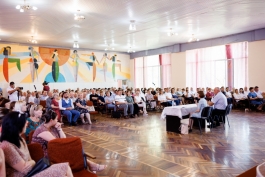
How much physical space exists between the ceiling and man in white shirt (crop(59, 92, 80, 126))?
2.81m

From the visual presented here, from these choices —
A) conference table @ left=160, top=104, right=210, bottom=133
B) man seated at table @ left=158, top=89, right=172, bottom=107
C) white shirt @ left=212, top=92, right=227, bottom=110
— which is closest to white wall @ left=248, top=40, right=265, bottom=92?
man seated at table @ left=158, top=89, right=172, bottom=107

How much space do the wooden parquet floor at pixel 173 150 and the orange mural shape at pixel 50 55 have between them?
24.8 feet

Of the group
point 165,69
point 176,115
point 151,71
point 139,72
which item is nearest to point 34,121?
point 176,115

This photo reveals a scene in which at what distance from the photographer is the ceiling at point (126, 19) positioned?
6.09 m

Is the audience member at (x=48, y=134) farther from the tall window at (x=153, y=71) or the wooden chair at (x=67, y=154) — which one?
the tall window at (x=153, y=71)

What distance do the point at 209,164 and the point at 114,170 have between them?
1.53 meters

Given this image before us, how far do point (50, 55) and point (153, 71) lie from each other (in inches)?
274

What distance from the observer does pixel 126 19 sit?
7555mm

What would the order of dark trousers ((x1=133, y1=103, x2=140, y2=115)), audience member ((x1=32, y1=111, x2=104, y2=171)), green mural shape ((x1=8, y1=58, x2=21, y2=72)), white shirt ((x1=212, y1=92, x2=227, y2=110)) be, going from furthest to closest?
1. green mural shape ((x1=8, y1=58, x2=21, y2=72))
2. dark trousers ((x1=133, y1=103, x2=140, y2=115))
3. white shirt ((x1=212, y1=92, x2=227, y2=110))
4. audience member ((x1=32, y1=111, x2=104, y2=171))

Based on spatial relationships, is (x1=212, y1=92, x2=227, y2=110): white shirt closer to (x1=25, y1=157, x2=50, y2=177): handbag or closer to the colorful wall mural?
(x1=25, y1=157, x2=50, y2=177): handbag

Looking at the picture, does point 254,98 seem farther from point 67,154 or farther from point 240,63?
point 67,154

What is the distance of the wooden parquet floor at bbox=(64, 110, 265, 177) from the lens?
3.22 metres

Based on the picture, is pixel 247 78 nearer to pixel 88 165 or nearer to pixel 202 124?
pixel 202 124

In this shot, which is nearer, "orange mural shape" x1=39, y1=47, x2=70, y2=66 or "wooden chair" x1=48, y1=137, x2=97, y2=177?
"wooden chair" x1=48, y1=137, x2=97, y2=177
